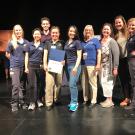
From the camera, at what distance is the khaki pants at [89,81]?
17.3 ft

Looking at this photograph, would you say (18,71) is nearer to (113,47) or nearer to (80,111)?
(80,111)

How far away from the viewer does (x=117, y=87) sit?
702 centimetres

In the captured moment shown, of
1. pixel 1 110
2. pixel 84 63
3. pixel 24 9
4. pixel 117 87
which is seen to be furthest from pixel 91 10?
pixel 1 110

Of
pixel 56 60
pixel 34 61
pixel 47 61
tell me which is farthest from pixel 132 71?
pixel 34 61

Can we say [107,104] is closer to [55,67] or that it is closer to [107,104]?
[107,104]

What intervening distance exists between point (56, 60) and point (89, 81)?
25.2 inches

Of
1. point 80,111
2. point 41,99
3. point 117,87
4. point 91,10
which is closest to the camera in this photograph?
point 80,111

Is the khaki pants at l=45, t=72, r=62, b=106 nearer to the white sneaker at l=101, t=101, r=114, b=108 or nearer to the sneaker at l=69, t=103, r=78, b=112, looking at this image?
the sneaker at l=69, t=103, r=78, b=112

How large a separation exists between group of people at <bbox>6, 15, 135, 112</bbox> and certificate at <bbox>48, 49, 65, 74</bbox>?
2.7 inches

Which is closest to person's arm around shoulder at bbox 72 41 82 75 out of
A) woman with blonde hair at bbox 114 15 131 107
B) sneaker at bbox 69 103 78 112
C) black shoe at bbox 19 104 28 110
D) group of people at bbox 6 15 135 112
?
group of people at bbox 6 15 135 112

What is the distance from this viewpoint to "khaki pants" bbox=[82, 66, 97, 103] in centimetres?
529

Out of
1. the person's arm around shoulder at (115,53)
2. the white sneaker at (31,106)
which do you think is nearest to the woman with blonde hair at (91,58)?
the person's arm around shoulder at (115,53)

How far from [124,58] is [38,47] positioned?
132 cm

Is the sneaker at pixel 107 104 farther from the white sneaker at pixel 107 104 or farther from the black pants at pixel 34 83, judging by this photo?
the black pants at pixel 34 83
